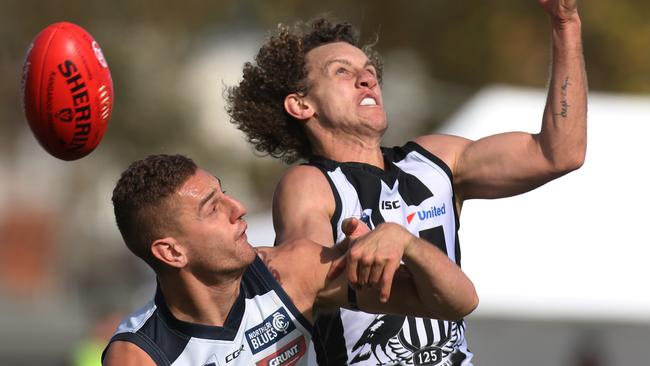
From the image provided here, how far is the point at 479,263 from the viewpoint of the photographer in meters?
12.0

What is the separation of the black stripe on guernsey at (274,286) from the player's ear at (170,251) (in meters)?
0.34

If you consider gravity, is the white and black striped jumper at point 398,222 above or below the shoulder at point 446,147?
below

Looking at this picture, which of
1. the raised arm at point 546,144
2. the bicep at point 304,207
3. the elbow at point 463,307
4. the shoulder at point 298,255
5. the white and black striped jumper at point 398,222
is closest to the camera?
the elbow at point 463,307

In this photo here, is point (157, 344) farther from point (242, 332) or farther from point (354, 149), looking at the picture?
point (354, 149)

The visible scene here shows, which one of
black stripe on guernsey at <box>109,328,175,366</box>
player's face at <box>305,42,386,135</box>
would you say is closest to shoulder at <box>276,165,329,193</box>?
player's face at <box>305,42,386,135</box>

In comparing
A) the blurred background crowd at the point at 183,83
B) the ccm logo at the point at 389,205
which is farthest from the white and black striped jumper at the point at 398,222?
the blurred background crowd at the point at 183,83

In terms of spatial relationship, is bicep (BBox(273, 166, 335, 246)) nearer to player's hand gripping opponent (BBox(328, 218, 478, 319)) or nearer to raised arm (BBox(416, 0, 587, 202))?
player's hand gripping opponent (BBox(328, 218, 478, 319))

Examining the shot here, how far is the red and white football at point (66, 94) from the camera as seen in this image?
6.17 meters

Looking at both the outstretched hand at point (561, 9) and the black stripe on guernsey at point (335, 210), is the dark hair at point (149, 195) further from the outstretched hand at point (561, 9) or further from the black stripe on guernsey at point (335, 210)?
the outstretched hand at point (561, 9)

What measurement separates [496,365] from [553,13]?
20.8 ft

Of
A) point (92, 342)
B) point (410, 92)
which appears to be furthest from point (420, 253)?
point (410, 92)

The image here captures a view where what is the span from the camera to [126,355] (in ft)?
17.3

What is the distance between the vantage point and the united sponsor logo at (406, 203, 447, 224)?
6246 millimetres

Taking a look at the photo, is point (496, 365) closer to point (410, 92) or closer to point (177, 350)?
point (177, 350)
